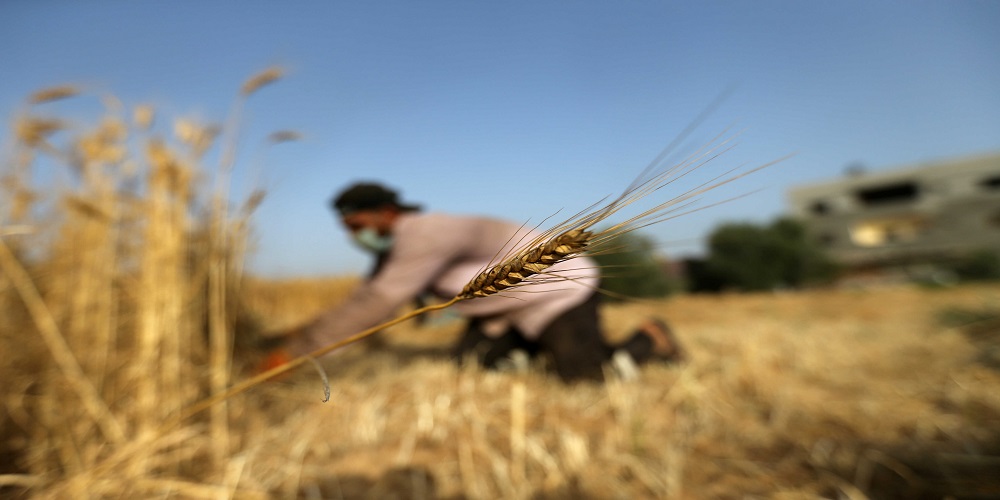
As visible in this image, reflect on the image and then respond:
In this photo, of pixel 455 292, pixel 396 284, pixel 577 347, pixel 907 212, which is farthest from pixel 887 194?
pixel 396 284

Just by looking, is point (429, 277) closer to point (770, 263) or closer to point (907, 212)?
point (770, 263)

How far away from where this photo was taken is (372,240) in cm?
214

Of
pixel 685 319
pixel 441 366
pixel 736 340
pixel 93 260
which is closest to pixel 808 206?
pixel 685 319

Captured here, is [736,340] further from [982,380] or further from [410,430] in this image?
[410,430]

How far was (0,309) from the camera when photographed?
4.49ft

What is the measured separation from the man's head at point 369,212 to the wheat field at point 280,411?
54 cm

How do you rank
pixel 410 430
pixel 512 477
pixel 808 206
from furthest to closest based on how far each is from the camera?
pixel 808 206
pixel 410 430
pixel 512 477

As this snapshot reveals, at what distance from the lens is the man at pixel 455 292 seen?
1813mm

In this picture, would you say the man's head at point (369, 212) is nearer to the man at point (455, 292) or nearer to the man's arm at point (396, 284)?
the man at point (455, 292)

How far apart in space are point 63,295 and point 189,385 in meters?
0.46

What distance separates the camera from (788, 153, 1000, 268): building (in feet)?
46.2

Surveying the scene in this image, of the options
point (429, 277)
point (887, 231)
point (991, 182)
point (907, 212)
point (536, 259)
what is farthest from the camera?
point (887, 231)

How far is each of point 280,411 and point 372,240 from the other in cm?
75

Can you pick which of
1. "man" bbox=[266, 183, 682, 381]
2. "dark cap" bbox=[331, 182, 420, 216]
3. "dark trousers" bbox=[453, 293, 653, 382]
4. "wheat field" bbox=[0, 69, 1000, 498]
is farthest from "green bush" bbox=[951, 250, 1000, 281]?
"dark cap" bbox=[331, 182, 420, 216]
